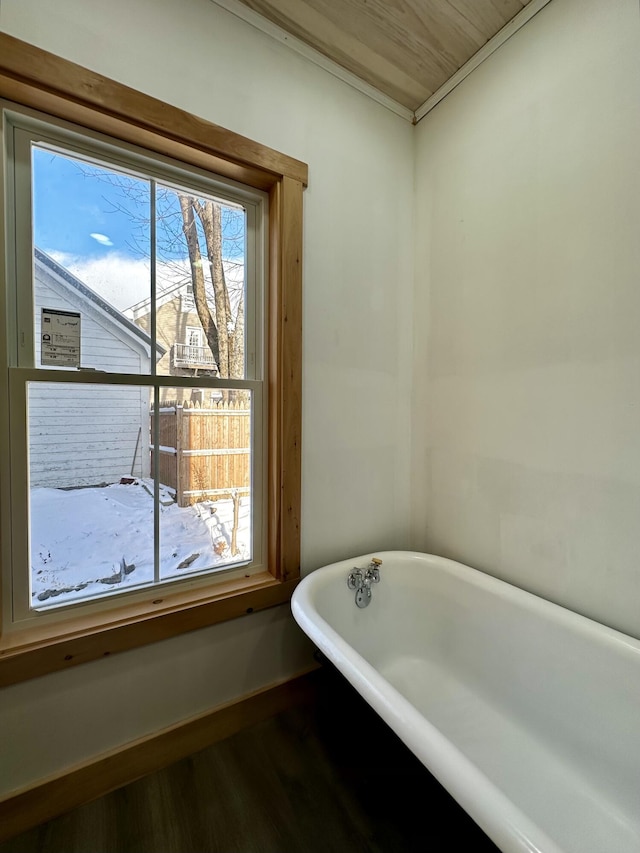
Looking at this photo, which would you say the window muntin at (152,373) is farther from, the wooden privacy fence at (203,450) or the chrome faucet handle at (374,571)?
the chrome faucet handle at (374,571)

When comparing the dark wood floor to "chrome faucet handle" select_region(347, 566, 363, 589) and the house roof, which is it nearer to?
"chrome faucet handle" select_region(347, 566, 363, 589)

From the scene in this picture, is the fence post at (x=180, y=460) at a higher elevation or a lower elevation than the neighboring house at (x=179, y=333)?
lower

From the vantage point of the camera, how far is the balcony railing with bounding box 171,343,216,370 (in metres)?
1.34

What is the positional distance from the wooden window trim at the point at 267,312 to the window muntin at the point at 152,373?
0.18ft

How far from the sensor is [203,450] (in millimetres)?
1415

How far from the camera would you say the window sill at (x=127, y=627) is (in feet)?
3.41

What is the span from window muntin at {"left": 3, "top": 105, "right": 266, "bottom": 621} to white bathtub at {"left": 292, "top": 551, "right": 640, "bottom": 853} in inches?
18.7

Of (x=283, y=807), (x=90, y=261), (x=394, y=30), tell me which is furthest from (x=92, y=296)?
(x=283, y=807)

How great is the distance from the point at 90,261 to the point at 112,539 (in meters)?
0.95

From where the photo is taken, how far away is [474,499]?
1.57 m

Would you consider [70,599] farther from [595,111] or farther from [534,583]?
[595,111]

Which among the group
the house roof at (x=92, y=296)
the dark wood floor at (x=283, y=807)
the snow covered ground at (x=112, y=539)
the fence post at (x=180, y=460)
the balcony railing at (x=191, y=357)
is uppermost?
the house roof at (x=92, y=296)

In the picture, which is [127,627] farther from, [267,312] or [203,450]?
[267,312]

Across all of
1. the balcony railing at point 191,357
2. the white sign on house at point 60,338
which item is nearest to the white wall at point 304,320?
the balcony railing at point 191,357
